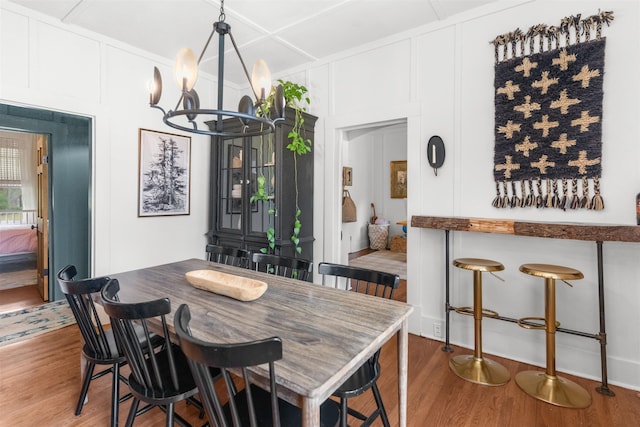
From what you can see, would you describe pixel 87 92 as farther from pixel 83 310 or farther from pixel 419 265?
pixel 419 265

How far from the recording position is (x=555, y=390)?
81.2 inches

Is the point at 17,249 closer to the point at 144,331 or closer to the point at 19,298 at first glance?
the point at 19,298

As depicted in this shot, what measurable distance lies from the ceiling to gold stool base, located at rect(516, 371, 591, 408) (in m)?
2.88

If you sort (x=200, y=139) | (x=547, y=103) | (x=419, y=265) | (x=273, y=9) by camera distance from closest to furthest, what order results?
(x=547, y=103), (x=273, y=9), (x=419, y=265), (x=200, y=139)

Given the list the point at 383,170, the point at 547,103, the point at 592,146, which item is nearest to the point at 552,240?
the point at 592,146

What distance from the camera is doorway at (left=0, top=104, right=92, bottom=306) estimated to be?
148 inches

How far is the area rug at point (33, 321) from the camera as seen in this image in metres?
→ 2.89

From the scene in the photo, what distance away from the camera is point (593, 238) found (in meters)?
1.96

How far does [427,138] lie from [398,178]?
4.33 m

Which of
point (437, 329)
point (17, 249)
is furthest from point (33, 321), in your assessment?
point (437, 329)

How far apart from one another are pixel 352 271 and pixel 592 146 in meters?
1.91

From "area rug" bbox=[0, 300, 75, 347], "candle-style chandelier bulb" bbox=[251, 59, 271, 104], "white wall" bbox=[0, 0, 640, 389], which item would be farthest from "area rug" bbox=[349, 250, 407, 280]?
"area rug" bbox=[0, 300, 75, 347]

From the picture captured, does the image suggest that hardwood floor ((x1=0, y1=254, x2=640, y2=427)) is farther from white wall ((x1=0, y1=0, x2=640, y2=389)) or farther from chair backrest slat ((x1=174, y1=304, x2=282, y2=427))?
chair backrest slat ((x1=174, y1=304, x2=282, y2=427))

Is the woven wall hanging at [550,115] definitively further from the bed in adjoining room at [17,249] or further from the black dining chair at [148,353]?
the bed in adjoining room at [17,249]
